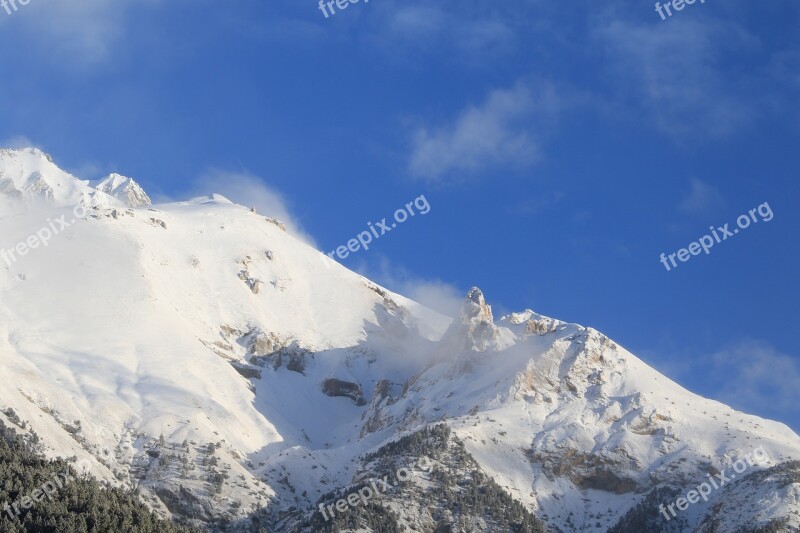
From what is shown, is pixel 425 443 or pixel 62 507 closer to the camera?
pixel 62 507

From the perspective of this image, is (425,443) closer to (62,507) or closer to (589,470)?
(589,470)

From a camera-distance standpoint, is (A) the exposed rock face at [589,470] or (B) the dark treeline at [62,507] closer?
(B) the dark treeline at [62,507]

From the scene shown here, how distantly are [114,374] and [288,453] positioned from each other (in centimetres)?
3407

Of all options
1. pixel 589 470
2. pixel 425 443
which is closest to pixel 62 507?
pixel 425 443

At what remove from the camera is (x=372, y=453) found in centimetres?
16512

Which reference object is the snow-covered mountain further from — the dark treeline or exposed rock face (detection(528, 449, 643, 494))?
the dark treeline

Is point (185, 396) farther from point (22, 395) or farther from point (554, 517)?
point (554, 517)

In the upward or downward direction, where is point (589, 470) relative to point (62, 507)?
upward

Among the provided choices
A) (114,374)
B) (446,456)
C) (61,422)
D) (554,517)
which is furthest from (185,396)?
(554,517)

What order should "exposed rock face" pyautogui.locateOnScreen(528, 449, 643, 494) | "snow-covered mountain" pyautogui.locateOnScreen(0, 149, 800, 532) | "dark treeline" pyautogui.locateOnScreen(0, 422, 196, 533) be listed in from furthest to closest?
"exposed rock face" pyautogui.locateOnScreen(528, 449, 643, 494), "snow-covered mountain" pyautogui.locateOnScreen(0, 149, 800, 532), "dark treeline" pyautogui.locateOnScreen(0, 422, 196, 533)

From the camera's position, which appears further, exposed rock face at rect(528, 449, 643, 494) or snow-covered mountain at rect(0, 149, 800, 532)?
exposed rock face at rect(528, 449, 643, 494)

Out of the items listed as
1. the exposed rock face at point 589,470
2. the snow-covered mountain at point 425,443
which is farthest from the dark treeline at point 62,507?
the exposed rock face at point 589,470

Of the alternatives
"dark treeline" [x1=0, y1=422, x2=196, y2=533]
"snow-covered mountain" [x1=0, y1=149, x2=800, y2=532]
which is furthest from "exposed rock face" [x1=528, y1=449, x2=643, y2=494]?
"dark treeline" [x1=0, y1=422, x2=196, y2=533]

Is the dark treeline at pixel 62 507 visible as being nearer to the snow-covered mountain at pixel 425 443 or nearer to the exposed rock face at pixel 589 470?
the snow-covered mountain at pixel 425 443
